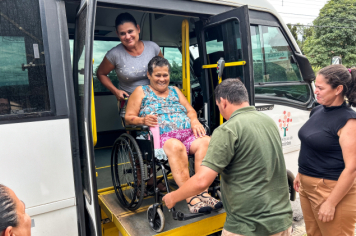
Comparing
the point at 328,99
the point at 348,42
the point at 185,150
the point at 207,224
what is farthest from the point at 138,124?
the point at 348,42

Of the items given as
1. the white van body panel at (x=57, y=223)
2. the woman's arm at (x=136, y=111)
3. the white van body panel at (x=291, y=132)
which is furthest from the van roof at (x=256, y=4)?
the white van body panel at (x=57, y=223)

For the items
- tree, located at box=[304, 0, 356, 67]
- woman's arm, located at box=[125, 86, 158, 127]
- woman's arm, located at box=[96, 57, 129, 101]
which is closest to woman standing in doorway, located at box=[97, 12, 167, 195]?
woman's arm, located at box=[96, 57, 129, 101]

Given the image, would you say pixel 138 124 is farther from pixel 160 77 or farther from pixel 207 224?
pixel 207 224

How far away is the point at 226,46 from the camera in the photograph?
2842mm

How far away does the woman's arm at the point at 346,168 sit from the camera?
1848mm

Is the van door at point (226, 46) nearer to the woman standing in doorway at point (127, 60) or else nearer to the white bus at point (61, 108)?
the white bus at point (61, 108)

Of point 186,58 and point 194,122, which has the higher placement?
point 186,58

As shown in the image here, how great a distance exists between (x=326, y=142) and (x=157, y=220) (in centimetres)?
139

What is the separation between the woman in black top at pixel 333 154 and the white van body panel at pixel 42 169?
182cm

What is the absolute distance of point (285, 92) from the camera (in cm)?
335

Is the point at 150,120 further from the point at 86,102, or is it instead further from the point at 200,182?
the point at 200,182

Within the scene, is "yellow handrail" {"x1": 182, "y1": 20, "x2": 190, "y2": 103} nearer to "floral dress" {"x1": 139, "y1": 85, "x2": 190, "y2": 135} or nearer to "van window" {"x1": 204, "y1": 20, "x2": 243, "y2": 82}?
"van window" {"x1": 204, "y1": 20, "x2": 243, "y2": 82}

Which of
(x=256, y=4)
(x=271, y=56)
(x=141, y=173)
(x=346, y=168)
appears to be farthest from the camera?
(x=271, y=56)

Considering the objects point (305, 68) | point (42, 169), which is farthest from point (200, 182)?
point (305, 68)
